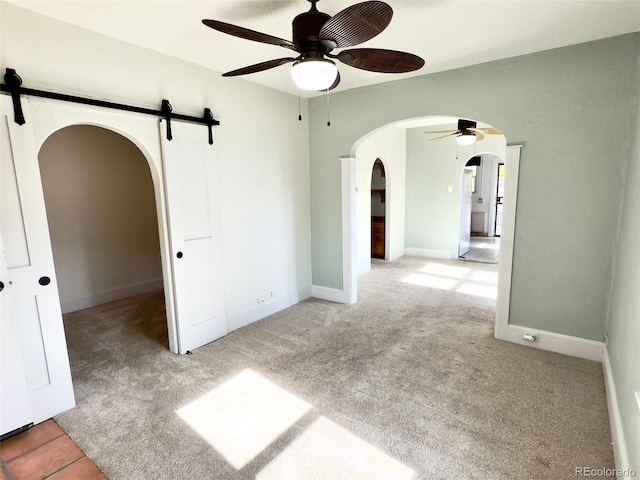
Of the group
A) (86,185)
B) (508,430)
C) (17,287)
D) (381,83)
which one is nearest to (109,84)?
(17,287)

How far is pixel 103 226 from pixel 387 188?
4905 millimetres

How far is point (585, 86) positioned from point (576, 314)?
1.95m

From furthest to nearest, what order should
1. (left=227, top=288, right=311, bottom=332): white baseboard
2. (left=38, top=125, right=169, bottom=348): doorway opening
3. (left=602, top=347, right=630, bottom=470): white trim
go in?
(left=38, top=125, right=169, bottom=348): doorway opening → (left=227, top=288, right=311, bottom=332): white baseboard → (left=602, top=347, right=630, bottom=470): white trim

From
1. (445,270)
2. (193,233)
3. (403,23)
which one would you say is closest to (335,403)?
(193,233)

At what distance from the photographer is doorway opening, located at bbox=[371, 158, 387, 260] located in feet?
23.1

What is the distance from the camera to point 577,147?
286 centimetres

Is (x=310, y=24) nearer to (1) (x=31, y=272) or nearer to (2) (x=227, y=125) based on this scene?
(2) (x=227, y=125)

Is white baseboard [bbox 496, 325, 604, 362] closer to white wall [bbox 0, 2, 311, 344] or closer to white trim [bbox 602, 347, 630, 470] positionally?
white trim [bbox 602, 347, 630, 470]

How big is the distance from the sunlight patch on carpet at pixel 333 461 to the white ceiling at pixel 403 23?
271 cm

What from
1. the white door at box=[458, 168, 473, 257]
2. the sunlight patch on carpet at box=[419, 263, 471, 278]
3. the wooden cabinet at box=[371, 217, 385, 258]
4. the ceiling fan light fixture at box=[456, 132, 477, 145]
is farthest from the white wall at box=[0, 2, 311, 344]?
the white door at box=[458, 168, 473, 257]

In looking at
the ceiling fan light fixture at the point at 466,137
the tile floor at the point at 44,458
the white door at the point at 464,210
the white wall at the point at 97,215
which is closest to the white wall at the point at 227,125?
the tile floor at the point at 44,458

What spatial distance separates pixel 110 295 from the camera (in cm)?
469

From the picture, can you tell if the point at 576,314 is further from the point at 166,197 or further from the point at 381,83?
the point at 166,197

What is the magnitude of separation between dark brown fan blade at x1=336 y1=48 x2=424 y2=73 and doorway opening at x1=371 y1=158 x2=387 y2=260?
4.93m
